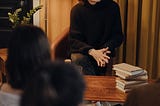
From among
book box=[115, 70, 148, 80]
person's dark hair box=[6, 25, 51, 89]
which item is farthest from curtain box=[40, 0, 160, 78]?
person's dark hair box=[6, 25, 51, 89]

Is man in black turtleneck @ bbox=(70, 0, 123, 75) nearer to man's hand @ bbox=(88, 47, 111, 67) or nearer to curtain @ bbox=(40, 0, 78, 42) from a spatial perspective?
man's hand @ bbox=(88, 47, 111, 67)

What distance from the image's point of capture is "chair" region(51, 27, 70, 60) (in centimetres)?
321

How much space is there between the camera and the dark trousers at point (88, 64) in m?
2.91

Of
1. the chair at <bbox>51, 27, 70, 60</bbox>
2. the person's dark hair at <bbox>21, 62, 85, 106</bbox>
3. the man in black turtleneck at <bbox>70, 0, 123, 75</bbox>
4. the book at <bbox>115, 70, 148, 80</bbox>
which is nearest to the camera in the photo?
the person's dark hair at <bbox>21, 62, 85, 106</bbox>

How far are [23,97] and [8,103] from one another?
1.56 ft

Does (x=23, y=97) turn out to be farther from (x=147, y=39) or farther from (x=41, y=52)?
(x=147, y=39)

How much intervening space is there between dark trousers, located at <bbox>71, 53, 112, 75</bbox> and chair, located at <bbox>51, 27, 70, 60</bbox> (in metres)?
0.25

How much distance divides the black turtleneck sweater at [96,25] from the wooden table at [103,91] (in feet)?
1.97

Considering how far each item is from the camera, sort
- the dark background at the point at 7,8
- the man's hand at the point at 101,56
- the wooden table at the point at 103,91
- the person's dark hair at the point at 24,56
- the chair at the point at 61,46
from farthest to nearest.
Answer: the dark background at the point at 7,8 < the chair at the point at 61,46 < the man's hand at the point at 101,56 < the wooden table at the point at 103,91 < the person's dark hair at the point at 24,56

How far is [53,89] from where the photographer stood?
697 millimetres

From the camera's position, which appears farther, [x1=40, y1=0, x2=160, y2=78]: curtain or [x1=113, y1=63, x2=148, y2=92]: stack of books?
[x1=40, y1=0, x2=160, y2=78]: curtain

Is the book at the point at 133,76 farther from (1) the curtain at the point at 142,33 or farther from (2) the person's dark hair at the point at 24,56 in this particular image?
(2) the person's dark hair at the point at 24,56

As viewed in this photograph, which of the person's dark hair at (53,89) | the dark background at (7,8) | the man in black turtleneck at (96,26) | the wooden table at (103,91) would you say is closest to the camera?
the person's dark hair at (53,89)

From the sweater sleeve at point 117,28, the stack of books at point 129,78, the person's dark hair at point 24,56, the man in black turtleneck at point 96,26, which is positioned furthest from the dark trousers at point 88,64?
the person's dark hair at point 24,56
